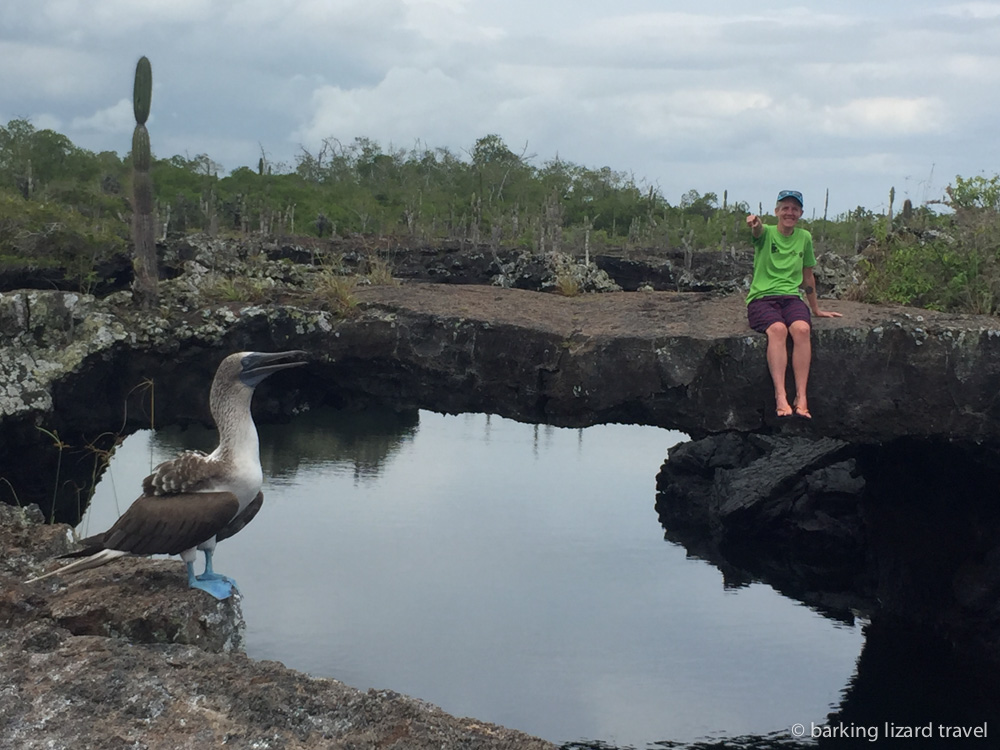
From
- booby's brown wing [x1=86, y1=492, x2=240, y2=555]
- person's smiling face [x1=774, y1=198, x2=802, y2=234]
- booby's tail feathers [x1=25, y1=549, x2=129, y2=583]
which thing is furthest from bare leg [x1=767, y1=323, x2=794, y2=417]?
booby's tail feathers [x1=25, y1=549, x2=129, y2=583]

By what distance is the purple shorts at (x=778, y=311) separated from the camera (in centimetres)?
845

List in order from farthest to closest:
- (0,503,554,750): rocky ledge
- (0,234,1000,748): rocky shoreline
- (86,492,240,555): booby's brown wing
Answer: (0,234,1000,748): rocky shoreline < (86,492,240,555): booby's brown wing < (0,503,554,750): rocky ledge

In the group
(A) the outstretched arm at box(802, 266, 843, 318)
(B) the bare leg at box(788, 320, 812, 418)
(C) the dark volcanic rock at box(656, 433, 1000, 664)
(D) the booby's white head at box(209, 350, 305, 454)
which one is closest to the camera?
(D) the booby's white head at box(209, 350, 305, 454)

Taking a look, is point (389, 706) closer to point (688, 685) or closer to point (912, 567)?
point (688, 685)

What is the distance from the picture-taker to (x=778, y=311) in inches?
336

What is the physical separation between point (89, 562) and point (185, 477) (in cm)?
64

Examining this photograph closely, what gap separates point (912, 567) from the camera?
1461cm

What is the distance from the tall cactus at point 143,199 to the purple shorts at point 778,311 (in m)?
5.86

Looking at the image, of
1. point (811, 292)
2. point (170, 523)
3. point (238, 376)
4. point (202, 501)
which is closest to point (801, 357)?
point (811, 292)

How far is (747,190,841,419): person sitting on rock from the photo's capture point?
8352 mm

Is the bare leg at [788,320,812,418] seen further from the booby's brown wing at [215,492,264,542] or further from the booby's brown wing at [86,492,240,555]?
the booby's brown wing at [86,492,240,555]

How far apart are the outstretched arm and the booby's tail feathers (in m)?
5.64

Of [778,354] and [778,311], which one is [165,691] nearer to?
[778,354]

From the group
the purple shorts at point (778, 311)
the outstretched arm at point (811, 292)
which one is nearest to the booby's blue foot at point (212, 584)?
the purple shorts at point (778, 311)
